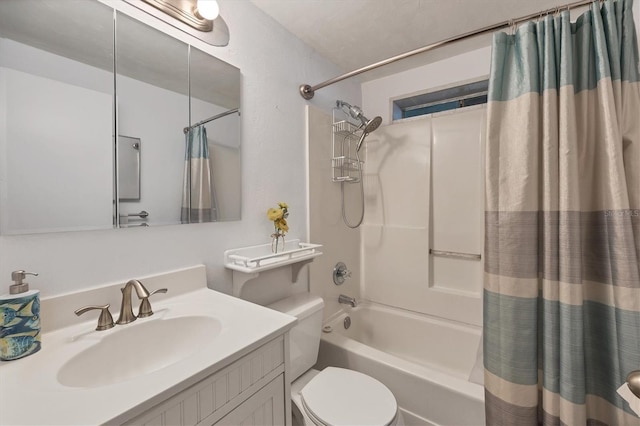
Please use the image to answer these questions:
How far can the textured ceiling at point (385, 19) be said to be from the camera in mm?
1404

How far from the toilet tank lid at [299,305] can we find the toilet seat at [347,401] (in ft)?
0.96

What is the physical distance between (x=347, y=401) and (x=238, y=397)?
0.58 metres

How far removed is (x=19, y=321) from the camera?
66 cm

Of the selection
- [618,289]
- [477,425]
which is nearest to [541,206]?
[618,289]

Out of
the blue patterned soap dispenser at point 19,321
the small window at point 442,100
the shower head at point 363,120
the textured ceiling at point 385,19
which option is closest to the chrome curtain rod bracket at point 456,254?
the shower head at point 363,120

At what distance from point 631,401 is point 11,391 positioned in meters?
1.28

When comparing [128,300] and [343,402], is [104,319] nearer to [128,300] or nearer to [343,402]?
[128,300]

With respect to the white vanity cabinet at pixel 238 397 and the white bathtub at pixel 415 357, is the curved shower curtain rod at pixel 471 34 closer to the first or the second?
the white vanity cabinet at pixel 238 397

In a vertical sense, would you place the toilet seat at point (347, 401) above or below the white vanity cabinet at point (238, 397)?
below

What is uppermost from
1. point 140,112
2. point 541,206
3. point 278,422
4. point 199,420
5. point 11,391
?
point 140,112

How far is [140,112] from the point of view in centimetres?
98

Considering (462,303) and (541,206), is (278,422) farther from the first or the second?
(462,303)

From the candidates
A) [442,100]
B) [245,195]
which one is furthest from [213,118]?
[442,100]

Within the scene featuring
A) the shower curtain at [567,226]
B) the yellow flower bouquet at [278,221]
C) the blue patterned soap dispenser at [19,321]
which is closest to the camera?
the blue patterned soap dispenser at [19,321]
